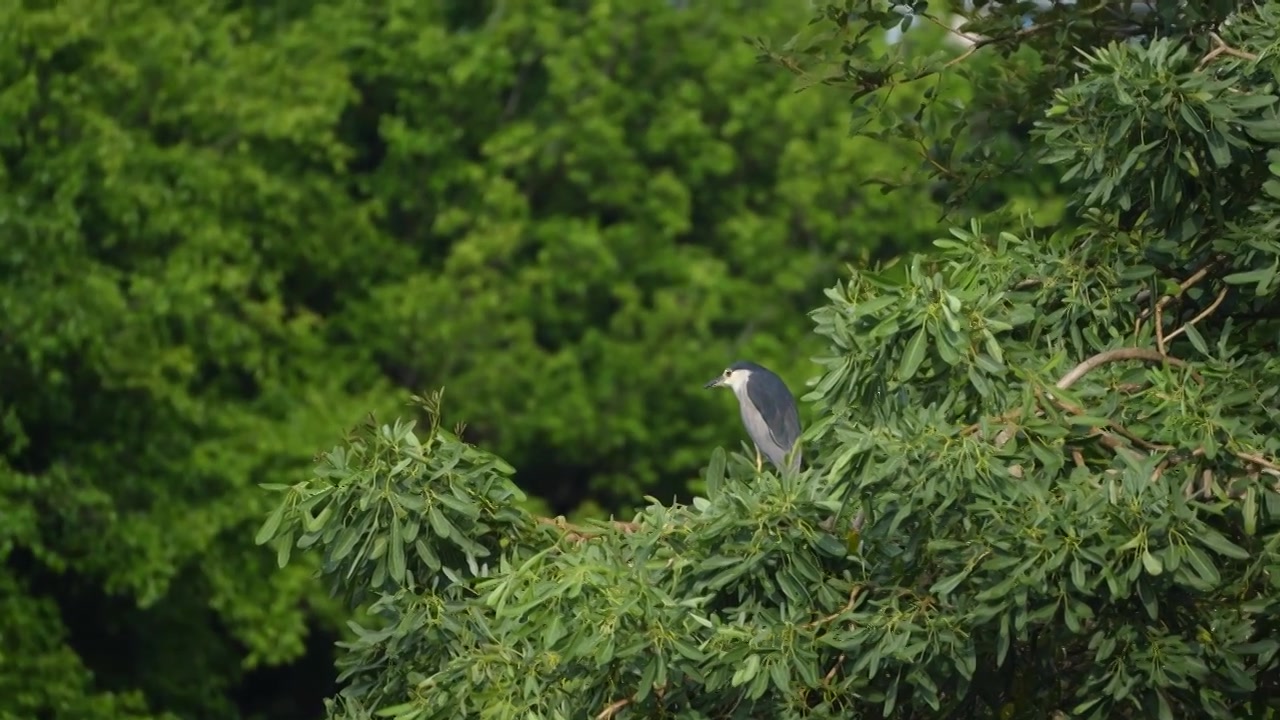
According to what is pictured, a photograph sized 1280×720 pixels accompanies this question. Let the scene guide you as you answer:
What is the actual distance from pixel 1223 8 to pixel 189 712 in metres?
14.4

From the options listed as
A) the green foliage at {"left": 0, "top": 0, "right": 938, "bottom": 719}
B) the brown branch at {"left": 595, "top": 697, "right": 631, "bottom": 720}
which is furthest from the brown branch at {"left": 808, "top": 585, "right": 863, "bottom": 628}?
the green foliage at {"left": 0, "top": 0, "right": 938, "bottom": 719}

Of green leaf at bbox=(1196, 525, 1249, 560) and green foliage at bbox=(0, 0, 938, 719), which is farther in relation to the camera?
green foliage at bbox=(0, 0, 938, 719)

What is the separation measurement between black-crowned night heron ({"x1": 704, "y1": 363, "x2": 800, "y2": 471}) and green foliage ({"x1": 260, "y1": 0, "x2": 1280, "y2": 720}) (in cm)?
350

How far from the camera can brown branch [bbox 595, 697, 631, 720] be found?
6.37 meters

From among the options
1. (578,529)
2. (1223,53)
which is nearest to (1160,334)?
(1223,53)

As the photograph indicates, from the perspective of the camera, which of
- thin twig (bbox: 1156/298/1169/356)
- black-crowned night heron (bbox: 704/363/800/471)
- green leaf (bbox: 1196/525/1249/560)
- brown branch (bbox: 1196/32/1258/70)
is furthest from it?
black-crowned night heron (bbox: 704/363/800/471)

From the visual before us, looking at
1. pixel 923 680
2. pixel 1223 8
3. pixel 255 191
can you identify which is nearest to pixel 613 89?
pixel 255 191

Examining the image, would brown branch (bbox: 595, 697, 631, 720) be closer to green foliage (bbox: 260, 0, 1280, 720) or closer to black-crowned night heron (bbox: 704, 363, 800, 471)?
green foliage (bbox: 260, 0, 1280, 720)

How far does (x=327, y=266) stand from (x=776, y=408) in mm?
12849

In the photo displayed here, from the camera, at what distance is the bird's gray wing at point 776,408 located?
10.7 m

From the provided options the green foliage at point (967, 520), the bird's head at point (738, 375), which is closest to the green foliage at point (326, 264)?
the bird's head at point (738, 375)

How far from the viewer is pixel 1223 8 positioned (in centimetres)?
772

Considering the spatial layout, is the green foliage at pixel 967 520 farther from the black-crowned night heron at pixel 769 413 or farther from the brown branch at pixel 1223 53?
the black-crowned night heron at pixel 769 413

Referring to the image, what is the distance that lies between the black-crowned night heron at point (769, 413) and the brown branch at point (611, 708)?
13.5 ft
